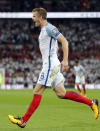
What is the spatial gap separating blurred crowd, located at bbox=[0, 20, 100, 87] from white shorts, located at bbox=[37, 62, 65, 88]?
80.2 ft

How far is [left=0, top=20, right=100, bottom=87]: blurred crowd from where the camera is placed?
1276 inches

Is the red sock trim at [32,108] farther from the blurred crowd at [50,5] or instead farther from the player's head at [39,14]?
the blurred crowd at [50,5]

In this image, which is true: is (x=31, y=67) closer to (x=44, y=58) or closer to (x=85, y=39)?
(x=85, y=39)

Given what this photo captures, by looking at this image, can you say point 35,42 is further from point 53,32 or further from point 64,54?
point 64,54

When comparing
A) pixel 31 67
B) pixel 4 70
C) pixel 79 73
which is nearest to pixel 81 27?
pixel 31 67

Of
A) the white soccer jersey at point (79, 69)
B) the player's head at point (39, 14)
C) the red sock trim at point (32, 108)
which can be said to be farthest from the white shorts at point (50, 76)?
the white soccer jersey at point (79, 69)

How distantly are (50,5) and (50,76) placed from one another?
1239 inches

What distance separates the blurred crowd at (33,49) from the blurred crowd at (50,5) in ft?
5.97

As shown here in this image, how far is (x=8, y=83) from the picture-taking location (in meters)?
31.5

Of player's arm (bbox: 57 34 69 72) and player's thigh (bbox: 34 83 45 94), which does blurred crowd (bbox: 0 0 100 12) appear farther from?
player's arm (bbox: 57 34 69 72)

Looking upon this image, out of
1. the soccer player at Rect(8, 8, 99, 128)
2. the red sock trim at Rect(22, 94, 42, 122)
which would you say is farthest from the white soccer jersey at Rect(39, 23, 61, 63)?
the red sock trim at Rect(22, 94, 42, 122)

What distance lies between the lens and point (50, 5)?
37.8 metres

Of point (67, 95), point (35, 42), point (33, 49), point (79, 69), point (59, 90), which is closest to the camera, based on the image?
point (59, 90)

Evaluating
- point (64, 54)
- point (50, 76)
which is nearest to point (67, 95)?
point (50, 76)
